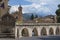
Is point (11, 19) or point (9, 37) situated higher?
point (11, 19)

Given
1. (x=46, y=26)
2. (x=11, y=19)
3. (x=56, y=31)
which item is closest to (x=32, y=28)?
(x=46, y=26)

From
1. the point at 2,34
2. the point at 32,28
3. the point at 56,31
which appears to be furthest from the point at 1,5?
the point at 56,31

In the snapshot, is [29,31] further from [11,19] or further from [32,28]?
[11,19]

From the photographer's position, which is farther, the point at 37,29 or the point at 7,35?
the point at 37,29

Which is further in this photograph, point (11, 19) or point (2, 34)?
point (11, 19)

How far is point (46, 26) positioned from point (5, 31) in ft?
131

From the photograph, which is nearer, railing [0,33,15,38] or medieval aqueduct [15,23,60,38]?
railing [0,33,15,38]

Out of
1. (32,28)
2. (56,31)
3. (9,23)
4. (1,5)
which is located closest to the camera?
(9,23)

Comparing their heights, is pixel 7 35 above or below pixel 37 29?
above

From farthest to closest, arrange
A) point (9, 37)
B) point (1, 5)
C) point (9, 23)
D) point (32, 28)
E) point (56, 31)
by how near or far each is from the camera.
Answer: point (56, 31), point (32, 28), point (1, 5), point (9, 23), point (9, 37)

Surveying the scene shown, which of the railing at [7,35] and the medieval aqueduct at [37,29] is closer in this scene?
the railing at [7,35]

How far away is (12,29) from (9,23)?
2.26 feet

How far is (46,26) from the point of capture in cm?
5338

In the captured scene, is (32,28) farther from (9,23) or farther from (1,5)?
(9,23)
